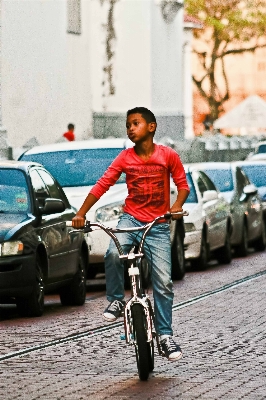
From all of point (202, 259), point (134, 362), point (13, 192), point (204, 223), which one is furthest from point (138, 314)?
point (202, 259)

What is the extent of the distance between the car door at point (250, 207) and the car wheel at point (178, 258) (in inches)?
195

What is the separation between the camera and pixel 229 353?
10633 millimetres

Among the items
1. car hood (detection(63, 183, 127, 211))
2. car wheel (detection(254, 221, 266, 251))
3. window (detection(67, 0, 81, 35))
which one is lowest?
car wheel (detection(254, 221, 266, 251))

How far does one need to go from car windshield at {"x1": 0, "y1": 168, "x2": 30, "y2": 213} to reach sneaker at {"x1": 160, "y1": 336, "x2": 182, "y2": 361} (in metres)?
4.53

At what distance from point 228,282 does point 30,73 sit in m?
18.1

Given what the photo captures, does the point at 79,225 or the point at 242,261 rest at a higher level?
the point at 79,225

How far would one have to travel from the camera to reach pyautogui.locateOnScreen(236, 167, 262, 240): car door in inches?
927

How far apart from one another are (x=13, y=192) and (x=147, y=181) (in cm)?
475

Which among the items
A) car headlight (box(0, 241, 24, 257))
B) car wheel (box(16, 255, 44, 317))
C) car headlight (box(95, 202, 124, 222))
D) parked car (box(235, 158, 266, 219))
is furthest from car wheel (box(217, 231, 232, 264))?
car headlight (box(0, 241, 24, 257))

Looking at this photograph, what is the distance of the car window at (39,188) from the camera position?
14281 millimetres

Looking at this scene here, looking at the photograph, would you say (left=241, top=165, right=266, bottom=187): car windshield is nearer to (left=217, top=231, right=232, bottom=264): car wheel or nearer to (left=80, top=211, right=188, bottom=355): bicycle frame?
(left=217, top=231, right=232, bottom=264): car wheel

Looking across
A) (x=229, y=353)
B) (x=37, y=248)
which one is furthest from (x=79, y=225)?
(x=37, y=248)

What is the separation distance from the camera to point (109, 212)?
17.0 metres

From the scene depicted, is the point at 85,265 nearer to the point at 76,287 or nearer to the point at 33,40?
the point at 76,287
